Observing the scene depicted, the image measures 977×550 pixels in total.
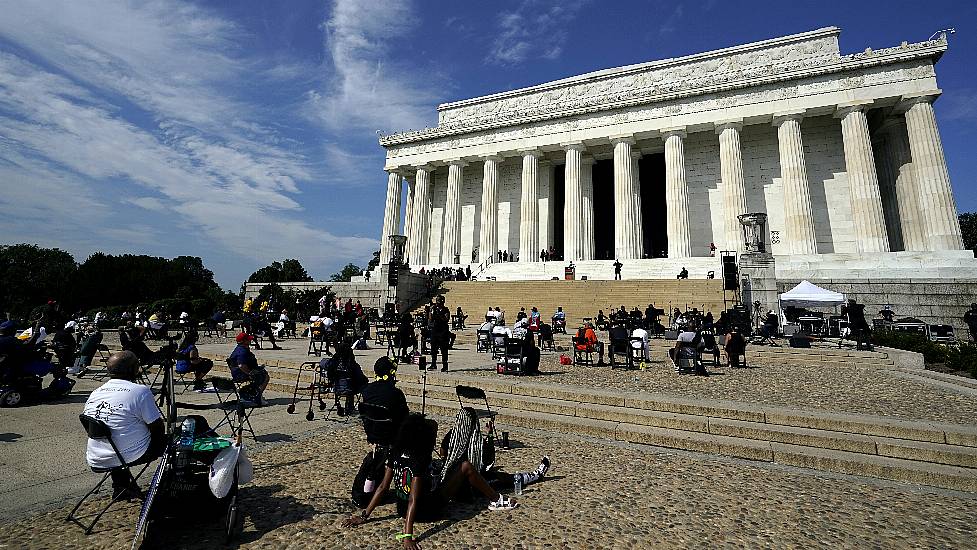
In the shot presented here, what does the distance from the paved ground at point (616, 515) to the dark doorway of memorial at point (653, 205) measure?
38.3 metres

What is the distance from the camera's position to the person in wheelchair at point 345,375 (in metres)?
7.42

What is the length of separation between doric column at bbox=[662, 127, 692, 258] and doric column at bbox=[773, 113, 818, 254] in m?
6.52

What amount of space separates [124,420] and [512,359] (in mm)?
8423

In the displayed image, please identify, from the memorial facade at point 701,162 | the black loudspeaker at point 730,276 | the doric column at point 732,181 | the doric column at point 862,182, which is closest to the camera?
the black loudspeaker at point 730,276

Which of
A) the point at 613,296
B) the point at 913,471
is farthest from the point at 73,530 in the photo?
the point at 613,296

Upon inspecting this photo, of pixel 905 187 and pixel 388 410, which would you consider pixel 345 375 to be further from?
pixel 905 187

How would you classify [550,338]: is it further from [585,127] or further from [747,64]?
[747,64]

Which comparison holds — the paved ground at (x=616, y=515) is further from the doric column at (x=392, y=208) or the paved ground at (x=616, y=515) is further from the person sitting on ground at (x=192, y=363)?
the doric column at (x=392, y=208)

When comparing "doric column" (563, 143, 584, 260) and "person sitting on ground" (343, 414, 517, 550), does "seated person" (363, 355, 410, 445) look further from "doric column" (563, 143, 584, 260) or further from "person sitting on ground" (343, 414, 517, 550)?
"doric column" (563, 143, 584, 260)

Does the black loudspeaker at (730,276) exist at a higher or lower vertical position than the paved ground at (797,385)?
higher

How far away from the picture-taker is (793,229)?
98.5 feet

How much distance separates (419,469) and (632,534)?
1.95 m

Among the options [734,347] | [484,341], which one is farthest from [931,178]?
[484,341]

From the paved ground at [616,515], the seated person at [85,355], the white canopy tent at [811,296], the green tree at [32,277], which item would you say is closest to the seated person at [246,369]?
the paved ground at [616,515]
